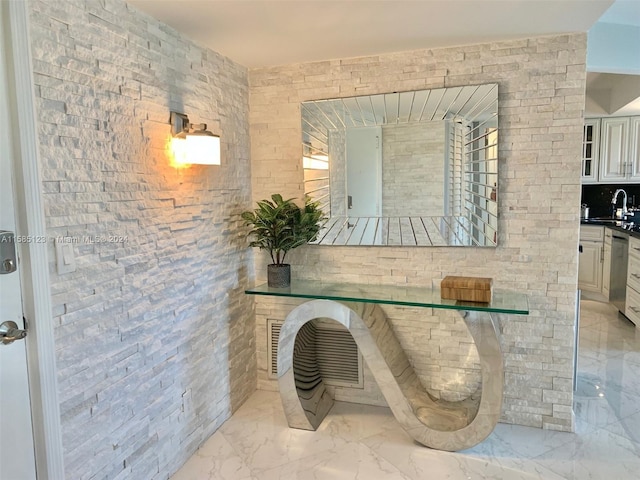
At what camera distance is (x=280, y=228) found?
2.64 meters

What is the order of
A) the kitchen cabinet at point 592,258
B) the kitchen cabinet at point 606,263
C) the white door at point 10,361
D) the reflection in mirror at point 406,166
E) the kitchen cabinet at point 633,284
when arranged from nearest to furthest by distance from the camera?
the white door at point 10,361, the reflection in mirror at point 406,166, the kitchen cabinet at point 633,284, the kitchen cabinet at point 606,263, the kitchen cabinet at point 592,258

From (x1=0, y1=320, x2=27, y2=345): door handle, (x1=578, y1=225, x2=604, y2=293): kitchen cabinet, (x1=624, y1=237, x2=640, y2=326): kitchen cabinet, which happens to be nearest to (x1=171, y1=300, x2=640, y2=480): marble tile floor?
(x1=0, y1=320, x2=27, y2=345): door handle

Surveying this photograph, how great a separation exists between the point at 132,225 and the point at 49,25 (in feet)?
2.63

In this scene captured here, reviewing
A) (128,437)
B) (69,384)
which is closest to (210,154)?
(69,384)

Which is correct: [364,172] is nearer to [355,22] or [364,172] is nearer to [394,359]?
[355,22]

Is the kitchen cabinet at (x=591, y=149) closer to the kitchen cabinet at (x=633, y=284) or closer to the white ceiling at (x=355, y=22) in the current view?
the kitchen cabinet at (x=633, y=284)

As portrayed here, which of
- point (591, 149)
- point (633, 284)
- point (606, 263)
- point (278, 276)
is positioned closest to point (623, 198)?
point (591, 149)

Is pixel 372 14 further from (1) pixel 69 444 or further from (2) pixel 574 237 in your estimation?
(1) pixel 69 444

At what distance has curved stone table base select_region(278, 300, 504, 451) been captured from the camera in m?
2.17

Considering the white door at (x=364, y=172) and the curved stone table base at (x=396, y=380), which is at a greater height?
the white door at (x=364, y=172)

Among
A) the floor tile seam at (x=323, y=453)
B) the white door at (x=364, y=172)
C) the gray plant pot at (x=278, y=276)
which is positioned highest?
the white door at (x=364, y=172)

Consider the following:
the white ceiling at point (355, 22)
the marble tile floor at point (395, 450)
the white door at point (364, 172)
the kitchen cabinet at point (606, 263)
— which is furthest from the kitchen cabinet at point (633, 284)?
the white door at point (364, 172)

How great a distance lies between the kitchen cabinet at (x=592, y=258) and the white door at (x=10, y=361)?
540 centimetres

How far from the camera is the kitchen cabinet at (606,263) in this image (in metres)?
4.75
